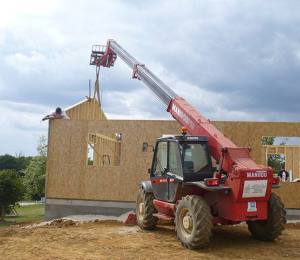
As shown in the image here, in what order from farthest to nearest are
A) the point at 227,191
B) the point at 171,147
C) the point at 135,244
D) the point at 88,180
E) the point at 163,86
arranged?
1. the point at 88,180
2. the point at 163,86
3. the point at 171,147
4. the point at 135,244
5. the point at 227,191

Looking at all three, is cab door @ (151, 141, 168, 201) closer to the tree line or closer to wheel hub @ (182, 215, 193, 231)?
wheel hub @ (182, 215, 193, 231)

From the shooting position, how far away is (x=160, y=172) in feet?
33.9

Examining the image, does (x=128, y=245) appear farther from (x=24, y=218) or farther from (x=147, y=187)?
(x=24, y=218)

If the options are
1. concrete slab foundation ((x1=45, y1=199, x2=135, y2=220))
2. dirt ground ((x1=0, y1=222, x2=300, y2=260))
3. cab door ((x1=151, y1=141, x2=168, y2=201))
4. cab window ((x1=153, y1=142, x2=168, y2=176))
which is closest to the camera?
dirt ground ((x1=0, y1=222, x2=300, y2=260))

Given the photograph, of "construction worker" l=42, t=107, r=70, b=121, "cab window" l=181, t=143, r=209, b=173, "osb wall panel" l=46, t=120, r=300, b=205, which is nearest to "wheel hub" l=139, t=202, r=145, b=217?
"cab window" l=181, t=143, r=209, b=173

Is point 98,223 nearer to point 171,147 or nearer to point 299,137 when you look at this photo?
point 171,147

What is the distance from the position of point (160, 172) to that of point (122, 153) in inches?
183

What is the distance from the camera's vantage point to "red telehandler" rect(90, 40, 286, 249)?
8.43 m

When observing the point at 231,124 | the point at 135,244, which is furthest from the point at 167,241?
the point at 231,124

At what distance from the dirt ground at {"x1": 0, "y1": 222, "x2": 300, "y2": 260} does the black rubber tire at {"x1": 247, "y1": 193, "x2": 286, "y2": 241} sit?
182mm

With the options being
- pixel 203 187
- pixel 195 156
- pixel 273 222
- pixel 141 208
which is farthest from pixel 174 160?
pixel 273 222

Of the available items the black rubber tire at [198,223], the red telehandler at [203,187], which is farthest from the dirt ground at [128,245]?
the red telehandler at [203,187]

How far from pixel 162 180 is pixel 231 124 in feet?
16.0

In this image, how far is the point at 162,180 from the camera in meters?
10.1
